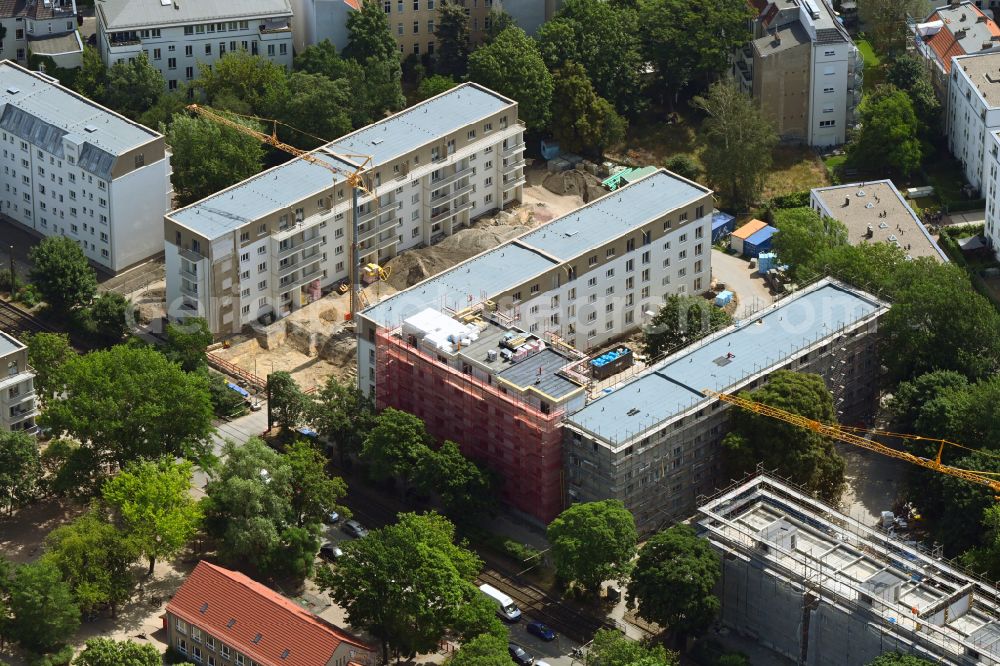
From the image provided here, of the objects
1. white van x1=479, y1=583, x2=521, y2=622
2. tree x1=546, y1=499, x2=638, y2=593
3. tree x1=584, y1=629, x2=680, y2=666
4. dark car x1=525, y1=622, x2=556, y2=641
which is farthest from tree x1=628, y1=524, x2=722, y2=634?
white van x1=479, y1=583, x2=521, y2=622

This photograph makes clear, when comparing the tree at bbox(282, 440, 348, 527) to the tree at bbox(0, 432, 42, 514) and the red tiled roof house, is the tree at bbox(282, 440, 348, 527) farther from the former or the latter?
the tree at bbox(0, 432, 42, 514)

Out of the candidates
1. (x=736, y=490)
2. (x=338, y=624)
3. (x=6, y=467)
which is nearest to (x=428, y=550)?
(x=338, y=624)

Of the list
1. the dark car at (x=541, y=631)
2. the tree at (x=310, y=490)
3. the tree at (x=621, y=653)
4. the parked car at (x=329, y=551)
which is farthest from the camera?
the parked car at (x=329, y=551)

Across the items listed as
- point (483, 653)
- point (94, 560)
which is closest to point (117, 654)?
point (94, 560)

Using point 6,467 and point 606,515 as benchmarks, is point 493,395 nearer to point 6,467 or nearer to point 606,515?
point 606,515

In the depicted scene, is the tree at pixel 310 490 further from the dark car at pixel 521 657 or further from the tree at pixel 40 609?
the tree at pixel 40 609

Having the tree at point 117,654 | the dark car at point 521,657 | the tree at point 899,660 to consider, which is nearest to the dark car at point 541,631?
the dark car at point 521,657
